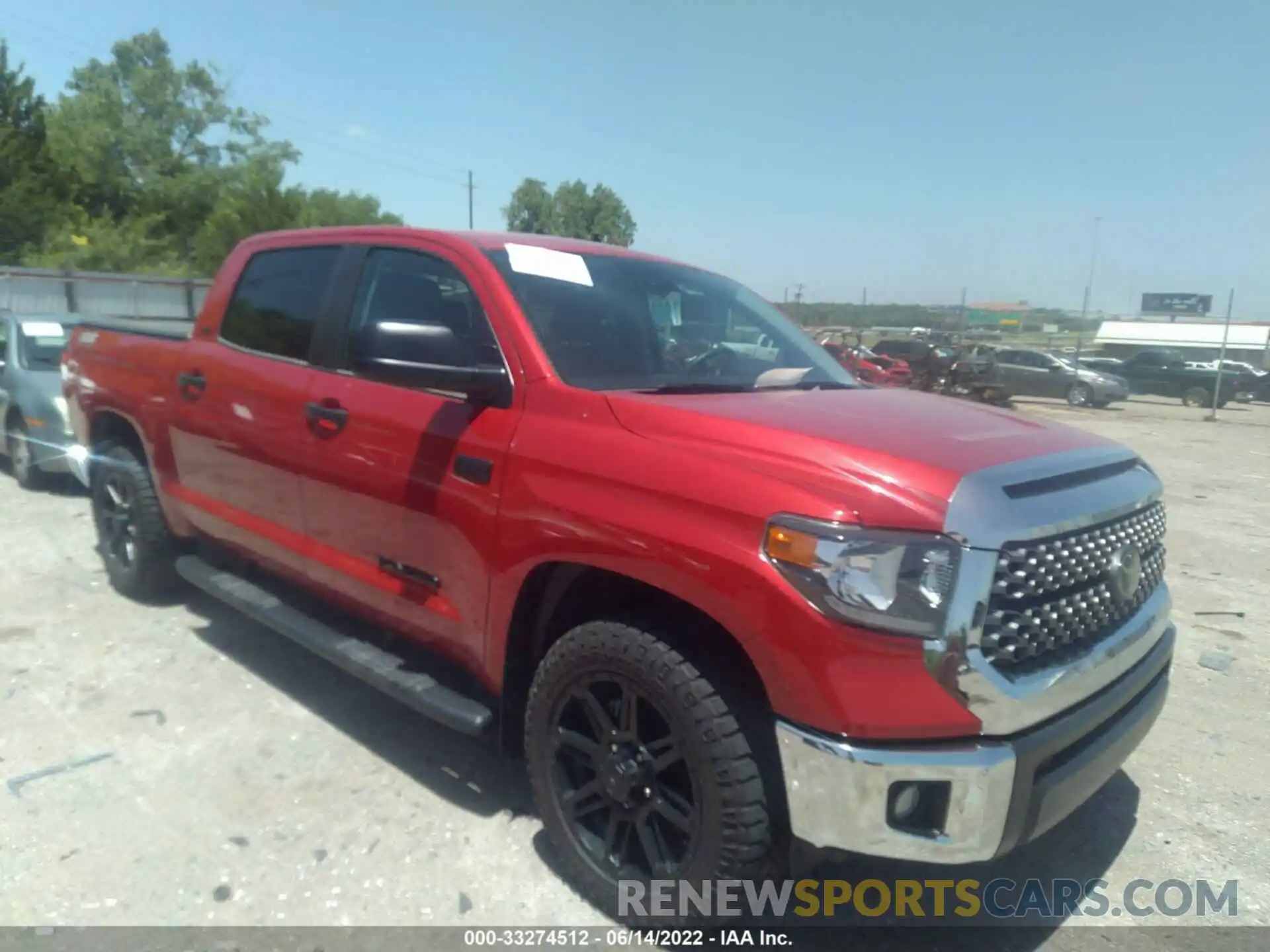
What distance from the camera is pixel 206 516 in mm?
4340

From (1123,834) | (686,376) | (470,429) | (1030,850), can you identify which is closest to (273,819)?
(470,429)

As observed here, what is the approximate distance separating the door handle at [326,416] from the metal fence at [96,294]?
16726 millimetres

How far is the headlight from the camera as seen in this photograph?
2088 mm

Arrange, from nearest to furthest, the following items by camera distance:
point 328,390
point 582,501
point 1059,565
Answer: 1. point 1059,565
2. point 582,501
3. point 328,390

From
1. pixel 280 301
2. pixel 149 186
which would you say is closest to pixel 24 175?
pixel 149 186

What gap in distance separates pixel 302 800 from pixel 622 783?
135cm

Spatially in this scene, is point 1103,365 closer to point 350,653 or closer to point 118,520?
point 118,520

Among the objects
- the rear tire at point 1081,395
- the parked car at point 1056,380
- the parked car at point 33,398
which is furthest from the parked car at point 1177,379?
the parked car at point 33,398

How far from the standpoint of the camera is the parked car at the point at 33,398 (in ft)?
24.7

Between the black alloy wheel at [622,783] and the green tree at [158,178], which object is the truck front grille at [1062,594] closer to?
the black alloy wheel at [622,783]

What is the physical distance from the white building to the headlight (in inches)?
1702

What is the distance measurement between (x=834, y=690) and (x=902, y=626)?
0.69 ft

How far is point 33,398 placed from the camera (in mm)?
7652

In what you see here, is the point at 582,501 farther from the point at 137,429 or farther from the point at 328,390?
the point at 137,429
